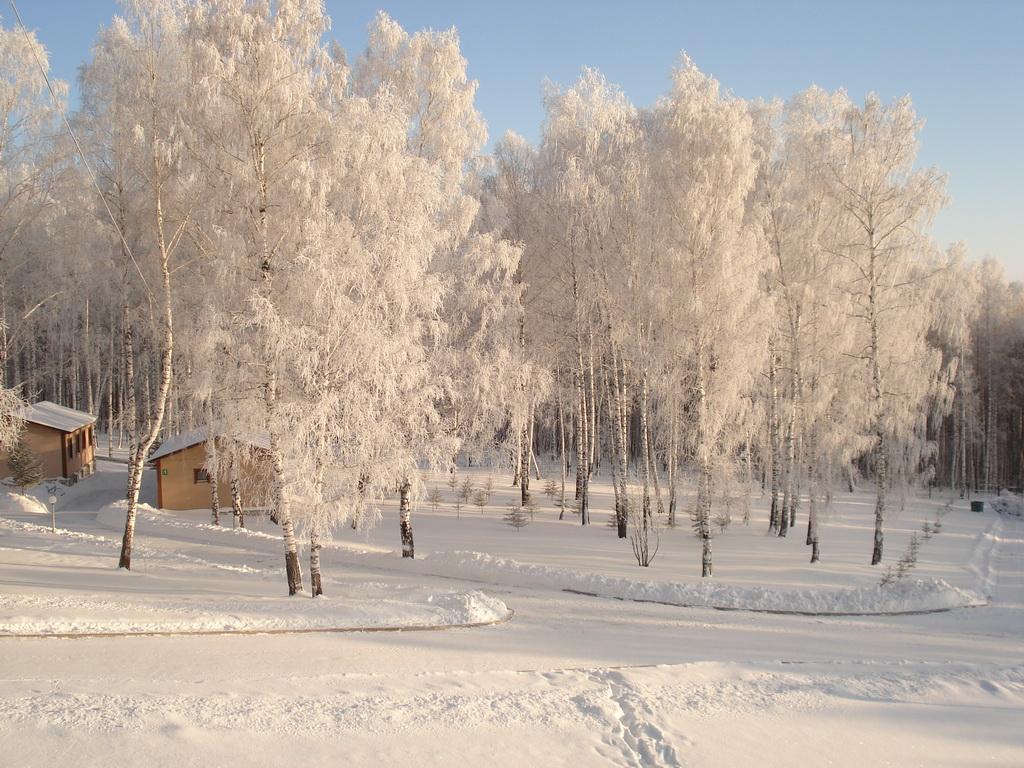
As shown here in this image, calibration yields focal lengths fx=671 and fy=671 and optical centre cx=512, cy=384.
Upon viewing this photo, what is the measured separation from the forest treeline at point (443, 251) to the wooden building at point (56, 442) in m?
4.93

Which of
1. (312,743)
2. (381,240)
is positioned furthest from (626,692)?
(381,240)

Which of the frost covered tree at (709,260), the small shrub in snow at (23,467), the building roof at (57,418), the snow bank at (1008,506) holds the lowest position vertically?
the snow bank at (1008,506)

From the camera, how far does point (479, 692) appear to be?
7.05m

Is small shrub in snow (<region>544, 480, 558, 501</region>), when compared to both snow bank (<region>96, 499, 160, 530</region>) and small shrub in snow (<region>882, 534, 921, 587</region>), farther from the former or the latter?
snow bank (<region>96, 499, 160, 530</region>)

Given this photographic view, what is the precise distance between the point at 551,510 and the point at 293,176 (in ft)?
54.1

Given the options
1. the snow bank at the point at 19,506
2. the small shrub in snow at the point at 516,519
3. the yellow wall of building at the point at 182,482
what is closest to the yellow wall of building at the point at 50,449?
the snow bank at the point at 19,506

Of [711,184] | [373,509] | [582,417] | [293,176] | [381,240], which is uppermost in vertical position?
[711,184]

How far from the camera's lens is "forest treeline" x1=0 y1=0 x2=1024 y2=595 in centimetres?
1161

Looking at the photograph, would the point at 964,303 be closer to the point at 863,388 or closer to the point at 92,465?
the point at 863,388

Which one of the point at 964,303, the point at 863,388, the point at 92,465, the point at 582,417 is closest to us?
the point at 863,388

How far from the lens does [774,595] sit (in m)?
12.9

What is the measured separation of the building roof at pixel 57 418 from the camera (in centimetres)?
2758

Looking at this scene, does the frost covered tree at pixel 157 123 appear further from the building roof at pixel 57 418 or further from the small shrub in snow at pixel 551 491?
the building roof at pixel 57 418

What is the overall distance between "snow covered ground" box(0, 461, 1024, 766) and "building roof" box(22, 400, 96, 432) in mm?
12531
